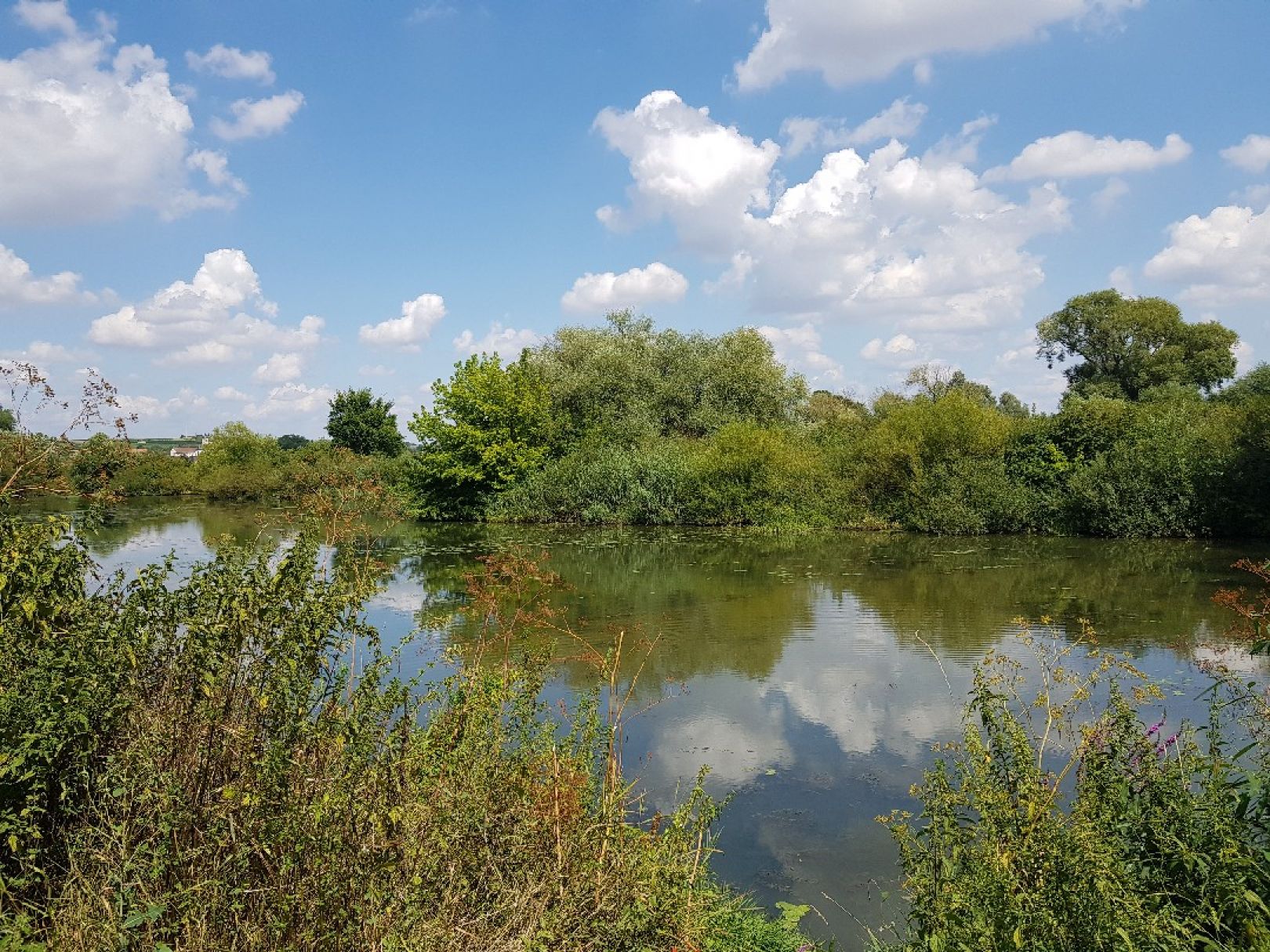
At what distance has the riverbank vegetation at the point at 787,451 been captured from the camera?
2398 centimetres

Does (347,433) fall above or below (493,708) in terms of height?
above

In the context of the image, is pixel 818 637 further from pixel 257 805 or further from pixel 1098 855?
pixel 257 805

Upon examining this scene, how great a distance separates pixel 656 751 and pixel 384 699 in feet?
13.3

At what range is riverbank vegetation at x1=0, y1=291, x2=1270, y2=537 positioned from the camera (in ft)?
78.7

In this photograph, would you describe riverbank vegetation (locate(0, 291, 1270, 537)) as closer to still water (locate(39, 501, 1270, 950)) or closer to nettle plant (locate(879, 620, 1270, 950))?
still water (locate(39, 501, 1270, 950))

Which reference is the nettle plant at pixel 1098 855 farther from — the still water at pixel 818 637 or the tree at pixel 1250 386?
the tree at pixel 1250 386

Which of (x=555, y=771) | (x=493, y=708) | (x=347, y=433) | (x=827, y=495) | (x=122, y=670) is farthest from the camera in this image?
(x=347, y=433)

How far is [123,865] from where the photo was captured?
2863 millimetres

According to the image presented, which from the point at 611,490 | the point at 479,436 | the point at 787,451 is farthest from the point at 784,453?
the point at 479,436

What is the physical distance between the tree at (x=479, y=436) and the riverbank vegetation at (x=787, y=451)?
7 cm

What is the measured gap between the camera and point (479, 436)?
3156 centimetres

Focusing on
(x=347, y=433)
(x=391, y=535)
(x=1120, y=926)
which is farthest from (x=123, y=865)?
(x=347, y=433)

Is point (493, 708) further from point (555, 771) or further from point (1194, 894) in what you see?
point (1194, 894)

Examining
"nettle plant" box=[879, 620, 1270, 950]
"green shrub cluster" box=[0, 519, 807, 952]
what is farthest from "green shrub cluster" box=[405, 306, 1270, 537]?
"green shrub cluster" box=[0, 519, 807, 952]
